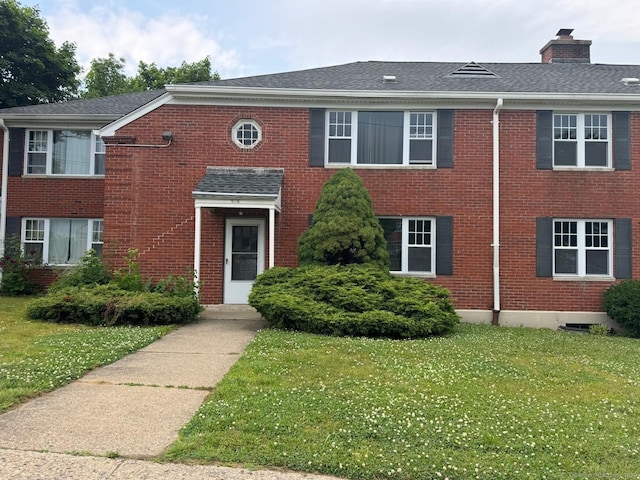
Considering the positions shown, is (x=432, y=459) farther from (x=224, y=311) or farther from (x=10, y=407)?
(x=224, y=311)

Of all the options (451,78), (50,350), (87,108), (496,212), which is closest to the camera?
(50,350)

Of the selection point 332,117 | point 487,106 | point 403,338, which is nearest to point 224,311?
point 403,338

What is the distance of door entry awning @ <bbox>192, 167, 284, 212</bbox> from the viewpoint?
10.4 meters

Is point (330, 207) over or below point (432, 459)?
over

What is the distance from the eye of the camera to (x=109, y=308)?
9109 millimetres

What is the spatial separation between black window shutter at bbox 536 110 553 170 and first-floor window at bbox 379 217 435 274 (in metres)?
3.05

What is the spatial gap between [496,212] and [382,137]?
3.31 metres

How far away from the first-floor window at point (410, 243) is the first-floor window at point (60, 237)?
8.44 meters

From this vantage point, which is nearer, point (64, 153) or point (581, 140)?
point (581, 140)

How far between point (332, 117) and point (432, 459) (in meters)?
9.55

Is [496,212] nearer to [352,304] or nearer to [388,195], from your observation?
[388,195]

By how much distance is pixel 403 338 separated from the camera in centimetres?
873

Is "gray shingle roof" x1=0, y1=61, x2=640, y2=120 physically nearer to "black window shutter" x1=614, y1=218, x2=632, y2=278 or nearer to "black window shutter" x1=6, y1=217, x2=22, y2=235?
"black window shutter" x1=6, y1=217, x2=22, y2=235

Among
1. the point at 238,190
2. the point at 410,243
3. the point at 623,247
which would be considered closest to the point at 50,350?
the point at 238,190
